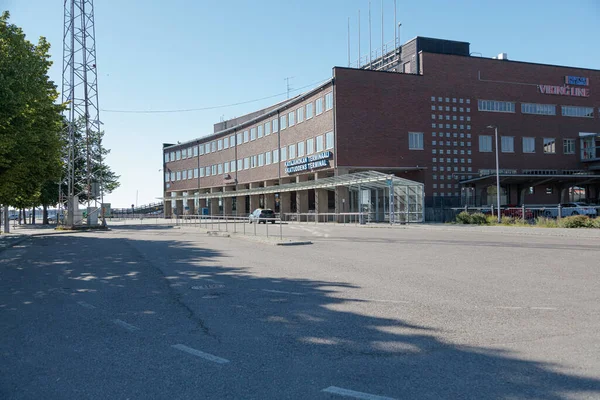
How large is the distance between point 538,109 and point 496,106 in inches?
220

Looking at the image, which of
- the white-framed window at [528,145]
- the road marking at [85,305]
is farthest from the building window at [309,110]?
the road marking at [85,305]

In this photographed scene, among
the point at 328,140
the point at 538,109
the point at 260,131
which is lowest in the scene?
the point at 328,140

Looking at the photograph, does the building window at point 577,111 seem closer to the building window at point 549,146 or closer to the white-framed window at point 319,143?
the building window at point 549,146

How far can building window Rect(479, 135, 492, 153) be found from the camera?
51.6 meters

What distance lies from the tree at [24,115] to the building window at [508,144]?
42650 mm

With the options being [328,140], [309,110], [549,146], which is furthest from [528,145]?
[309,110]

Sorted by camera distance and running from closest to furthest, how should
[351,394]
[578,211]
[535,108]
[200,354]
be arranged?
[351,394], [200,354], [578,211], [535,108]

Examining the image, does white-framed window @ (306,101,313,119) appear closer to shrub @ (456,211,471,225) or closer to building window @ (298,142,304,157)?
building window @ (298,142,304,157)

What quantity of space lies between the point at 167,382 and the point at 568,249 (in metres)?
15.3

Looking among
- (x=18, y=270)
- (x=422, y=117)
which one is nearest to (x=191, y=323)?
(x=18, y=270)

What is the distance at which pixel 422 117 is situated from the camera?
4928 cm

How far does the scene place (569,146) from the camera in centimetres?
5600

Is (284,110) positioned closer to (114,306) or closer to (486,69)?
(486,69)

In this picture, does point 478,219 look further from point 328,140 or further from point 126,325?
point 126,325
